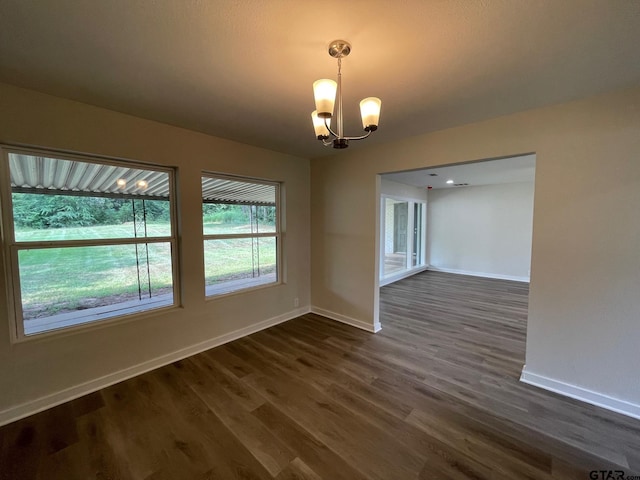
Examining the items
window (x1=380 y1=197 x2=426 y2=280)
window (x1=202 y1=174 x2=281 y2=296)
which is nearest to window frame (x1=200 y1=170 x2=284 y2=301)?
window (x1=202 y1=174 x2=281 y2=296)

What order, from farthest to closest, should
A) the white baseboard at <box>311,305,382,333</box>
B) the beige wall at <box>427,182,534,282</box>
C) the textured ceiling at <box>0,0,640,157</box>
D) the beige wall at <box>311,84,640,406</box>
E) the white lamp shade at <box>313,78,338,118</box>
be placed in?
the beige wall at <box>427,182,534,282</box>
the white baseboard at <box>311,305,382,333</box>
the beige wall at <box>311,84,640,406</box>
the white lamp shade at <box>313,78,338,118</box>
the textured ceiling at <box>0,0,640,157</box>

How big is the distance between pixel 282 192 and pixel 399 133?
1.82 metres

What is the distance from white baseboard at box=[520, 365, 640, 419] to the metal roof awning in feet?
12.5

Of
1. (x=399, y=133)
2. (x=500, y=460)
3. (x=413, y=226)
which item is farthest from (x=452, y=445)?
(x=413, y=226)

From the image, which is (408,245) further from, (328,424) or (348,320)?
(328,424)

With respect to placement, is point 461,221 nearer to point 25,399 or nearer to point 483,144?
point 483,144

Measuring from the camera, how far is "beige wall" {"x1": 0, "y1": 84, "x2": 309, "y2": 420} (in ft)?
6.50

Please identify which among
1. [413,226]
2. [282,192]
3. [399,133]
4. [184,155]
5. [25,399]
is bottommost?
[25,399]

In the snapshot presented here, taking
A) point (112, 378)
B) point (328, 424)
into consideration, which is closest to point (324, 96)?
point (328, 424)

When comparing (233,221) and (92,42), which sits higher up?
(92,42)

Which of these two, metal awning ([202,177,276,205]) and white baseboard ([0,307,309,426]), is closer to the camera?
white baseboard ([0,307,309,426])

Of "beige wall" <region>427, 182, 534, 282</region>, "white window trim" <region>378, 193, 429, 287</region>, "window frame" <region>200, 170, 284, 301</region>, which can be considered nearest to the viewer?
"window frame" <region>200, 170, 284, 301</region>

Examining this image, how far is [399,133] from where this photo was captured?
2.89 meters

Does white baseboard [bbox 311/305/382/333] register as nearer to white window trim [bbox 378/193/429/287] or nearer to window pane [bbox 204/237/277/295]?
window pane [bbox 204/237/277/295]
